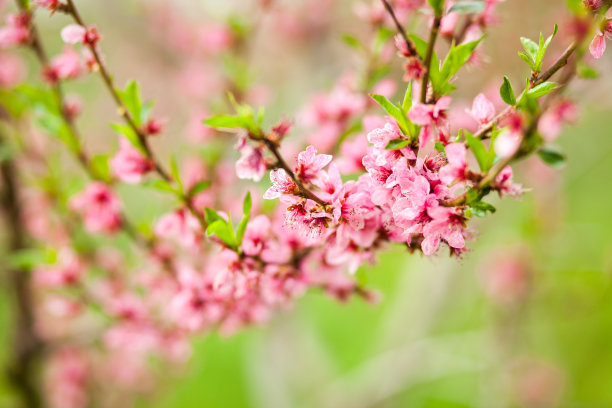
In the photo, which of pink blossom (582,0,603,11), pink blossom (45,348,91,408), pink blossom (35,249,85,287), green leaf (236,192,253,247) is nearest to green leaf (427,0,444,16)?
pink blossom (582,0,603,11)

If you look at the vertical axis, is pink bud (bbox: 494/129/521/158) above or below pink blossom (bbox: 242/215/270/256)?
below

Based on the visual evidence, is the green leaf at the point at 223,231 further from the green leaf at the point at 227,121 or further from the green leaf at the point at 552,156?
the green leaf at the point at 552,156

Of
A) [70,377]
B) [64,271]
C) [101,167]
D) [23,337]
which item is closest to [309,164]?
[101,167]

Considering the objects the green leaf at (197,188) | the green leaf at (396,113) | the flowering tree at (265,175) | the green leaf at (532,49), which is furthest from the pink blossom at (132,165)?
the green leaf at (532,49)

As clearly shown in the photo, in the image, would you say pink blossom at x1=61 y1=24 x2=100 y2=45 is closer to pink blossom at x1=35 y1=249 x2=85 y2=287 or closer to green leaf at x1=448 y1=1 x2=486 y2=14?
green leaf at x1=448 y1=1 x2=486 y2=14

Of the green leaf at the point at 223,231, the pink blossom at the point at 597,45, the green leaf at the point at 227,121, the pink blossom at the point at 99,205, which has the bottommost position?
the pink blossom at the point at 597,45

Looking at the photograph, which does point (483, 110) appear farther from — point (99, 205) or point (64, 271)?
point (64, 271)

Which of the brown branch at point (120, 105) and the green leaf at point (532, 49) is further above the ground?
the brown branch at point (120, 105)
